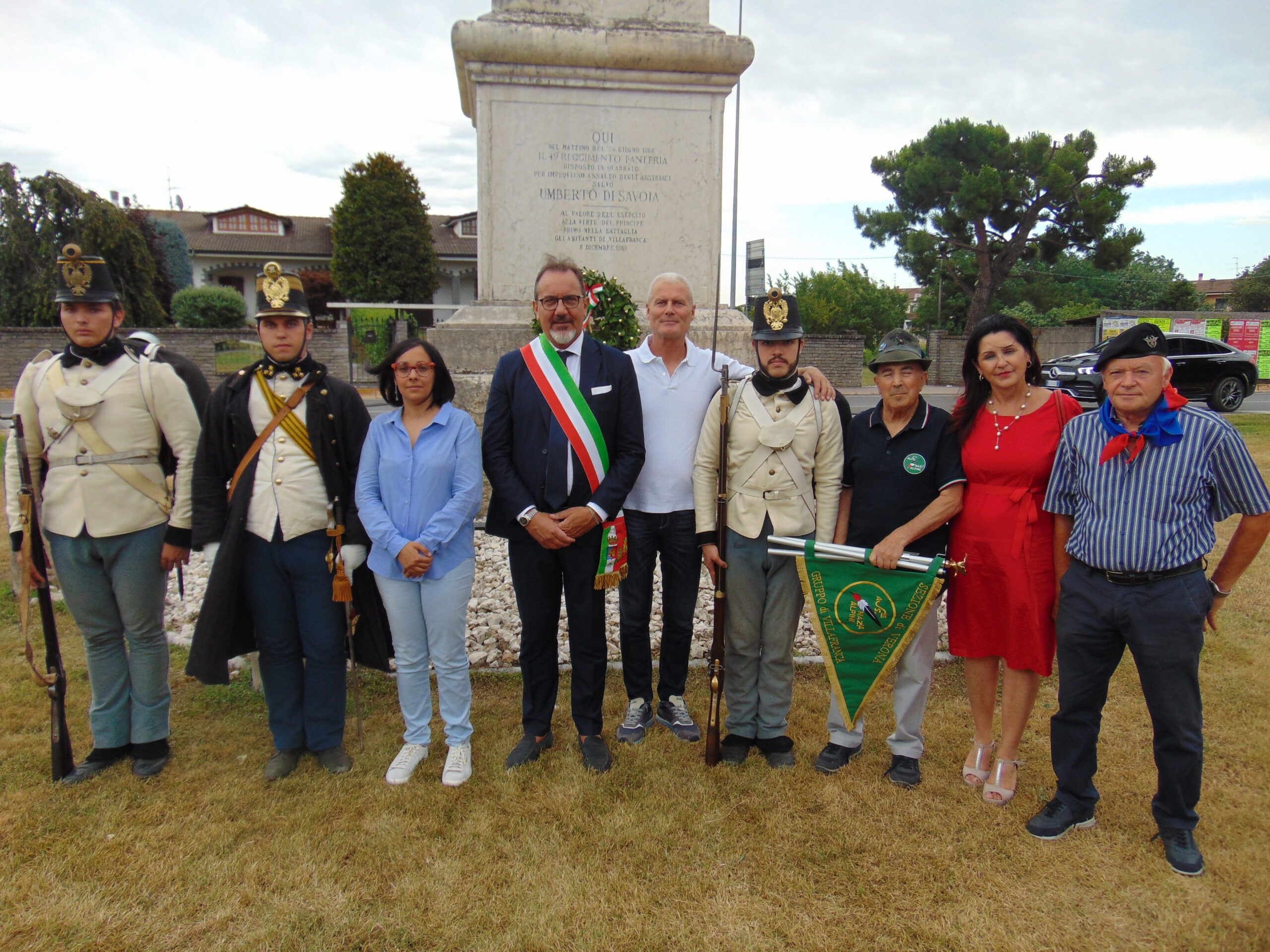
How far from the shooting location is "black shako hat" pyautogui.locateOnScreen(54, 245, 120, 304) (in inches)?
127

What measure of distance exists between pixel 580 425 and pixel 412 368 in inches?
29.9

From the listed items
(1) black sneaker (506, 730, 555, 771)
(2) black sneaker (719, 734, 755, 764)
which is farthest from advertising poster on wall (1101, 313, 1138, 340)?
(1) black sneaker (506, 730, 555, 771)

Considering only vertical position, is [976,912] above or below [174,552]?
below

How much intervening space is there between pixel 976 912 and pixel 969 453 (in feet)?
5.57

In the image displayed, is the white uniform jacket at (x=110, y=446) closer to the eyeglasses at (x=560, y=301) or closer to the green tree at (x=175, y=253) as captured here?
the eyeglasses at (x=560, y=301)

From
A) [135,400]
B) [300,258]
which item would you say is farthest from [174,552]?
[300,258]

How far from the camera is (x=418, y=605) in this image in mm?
3410

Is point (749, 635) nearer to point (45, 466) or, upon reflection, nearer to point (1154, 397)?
point (1154, 397)

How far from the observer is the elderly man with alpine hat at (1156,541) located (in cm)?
271

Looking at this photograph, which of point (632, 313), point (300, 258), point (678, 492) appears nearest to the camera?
point (678, 492)

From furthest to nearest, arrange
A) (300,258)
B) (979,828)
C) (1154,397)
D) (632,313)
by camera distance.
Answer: (300,258) → (632,313) → (979,828) → (1154,397)

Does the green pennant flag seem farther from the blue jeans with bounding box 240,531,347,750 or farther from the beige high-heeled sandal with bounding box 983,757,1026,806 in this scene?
the blue jeans with bounding box 240,531,347,750

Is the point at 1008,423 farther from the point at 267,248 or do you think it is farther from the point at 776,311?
the point at 267,248

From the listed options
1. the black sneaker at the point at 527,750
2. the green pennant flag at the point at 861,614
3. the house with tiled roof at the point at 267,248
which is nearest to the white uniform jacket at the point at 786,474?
the green pennant flag at the point at 861,614
